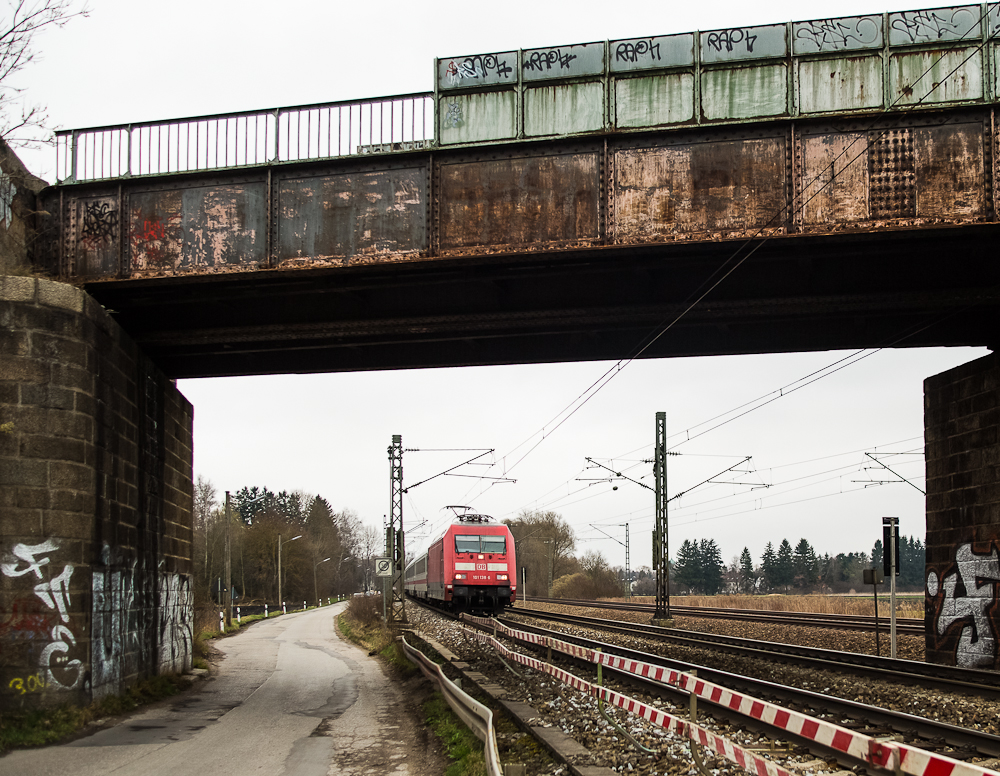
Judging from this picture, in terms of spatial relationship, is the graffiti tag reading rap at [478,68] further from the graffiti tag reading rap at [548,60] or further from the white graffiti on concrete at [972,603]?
the white graffiti on concrete at [972,603]

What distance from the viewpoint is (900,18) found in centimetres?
1245

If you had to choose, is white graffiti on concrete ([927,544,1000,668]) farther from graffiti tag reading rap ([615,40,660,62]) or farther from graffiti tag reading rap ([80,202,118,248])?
graffiti tag reading rap ([80,202,118,248])

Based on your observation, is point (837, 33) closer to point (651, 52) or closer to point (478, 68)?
point (651, 52)

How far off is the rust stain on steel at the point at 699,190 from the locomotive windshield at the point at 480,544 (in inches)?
825

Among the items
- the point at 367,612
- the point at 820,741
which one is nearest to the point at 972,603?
the point at 820,741

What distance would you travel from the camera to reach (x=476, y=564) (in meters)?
32.0

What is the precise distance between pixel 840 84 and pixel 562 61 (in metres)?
3.94

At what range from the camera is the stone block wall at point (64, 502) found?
11.8 meters

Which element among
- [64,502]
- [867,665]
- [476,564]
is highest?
[64,502]

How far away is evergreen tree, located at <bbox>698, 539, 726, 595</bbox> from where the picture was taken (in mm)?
123375

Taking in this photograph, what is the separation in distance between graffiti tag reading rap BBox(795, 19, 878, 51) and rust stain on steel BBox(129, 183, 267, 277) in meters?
8.30

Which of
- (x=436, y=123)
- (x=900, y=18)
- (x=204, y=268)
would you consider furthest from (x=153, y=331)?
(x=900, y=18)

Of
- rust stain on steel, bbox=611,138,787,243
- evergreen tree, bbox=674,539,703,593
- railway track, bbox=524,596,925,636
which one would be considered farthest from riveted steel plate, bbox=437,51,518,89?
evergreen tree, bbox=674,539,703,593

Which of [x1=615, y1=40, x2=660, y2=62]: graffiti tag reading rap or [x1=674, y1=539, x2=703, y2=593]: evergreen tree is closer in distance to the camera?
[x1=615, y1=40, x2=660, y2=62]: graffiti tag reading rap
